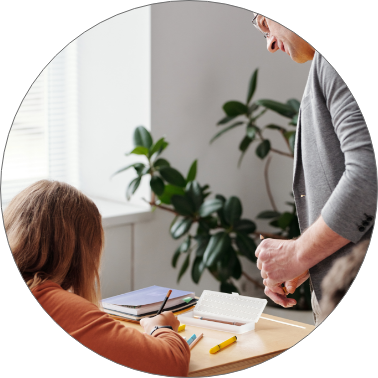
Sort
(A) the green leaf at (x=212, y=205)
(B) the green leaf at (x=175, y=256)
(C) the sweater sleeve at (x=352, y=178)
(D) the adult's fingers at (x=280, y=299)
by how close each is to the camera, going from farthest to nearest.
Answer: (A) the green leaf at (x=212, y=205), (B) the green leaf at (x=175, y=256), (D) the adult's fingers at (x=280, y=299), (C) the sweater sleeve at (x=352, y=178)

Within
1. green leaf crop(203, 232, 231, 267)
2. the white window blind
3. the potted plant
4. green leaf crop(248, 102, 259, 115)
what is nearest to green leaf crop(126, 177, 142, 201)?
the potted plant

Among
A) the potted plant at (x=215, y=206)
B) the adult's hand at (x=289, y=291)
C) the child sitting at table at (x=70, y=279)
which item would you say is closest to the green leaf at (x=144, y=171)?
the potted plant at (x=215, y=206)

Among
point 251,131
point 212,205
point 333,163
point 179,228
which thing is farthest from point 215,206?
point 333,163

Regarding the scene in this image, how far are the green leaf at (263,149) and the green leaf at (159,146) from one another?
20 cm

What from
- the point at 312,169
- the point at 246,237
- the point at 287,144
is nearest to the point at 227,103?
the point at 287,144

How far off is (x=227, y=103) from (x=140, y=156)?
1.07 feet

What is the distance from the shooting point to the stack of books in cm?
66

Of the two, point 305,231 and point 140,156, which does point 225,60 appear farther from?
point 305,231

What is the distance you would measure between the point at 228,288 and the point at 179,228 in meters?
0.21

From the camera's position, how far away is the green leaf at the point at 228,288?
74 cm

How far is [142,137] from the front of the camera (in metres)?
0.87

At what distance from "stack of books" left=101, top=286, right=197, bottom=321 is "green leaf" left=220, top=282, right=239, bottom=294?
0.07 metres

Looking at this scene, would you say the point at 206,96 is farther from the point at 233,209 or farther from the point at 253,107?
the point at 233,209

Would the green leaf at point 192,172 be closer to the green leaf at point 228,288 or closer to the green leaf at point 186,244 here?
→ the green leaf at point 186,244
